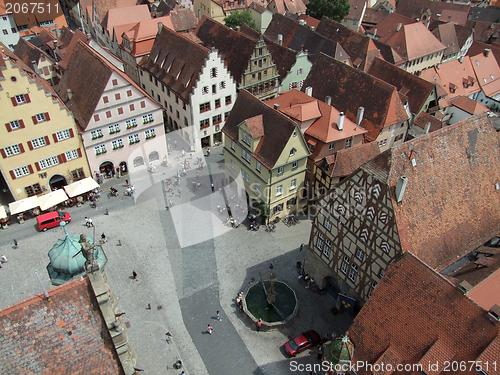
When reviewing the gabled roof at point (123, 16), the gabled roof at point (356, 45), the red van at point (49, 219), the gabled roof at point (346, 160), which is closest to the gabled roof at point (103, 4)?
the gabled roof at point (123, 16)

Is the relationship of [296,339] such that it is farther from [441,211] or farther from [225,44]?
[225,44]

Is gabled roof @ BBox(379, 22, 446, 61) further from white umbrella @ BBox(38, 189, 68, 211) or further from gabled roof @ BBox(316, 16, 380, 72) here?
white umbrella @ BBox(38, 189, 68, 211)

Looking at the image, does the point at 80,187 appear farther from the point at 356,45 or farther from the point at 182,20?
the point at 356,45

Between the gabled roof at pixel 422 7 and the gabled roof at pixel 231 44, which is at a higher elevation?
the gabled roof at pixel 231 44

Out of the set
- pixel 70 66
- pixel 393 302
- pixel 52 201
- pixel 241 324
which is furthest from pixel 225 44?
pixel 393 302

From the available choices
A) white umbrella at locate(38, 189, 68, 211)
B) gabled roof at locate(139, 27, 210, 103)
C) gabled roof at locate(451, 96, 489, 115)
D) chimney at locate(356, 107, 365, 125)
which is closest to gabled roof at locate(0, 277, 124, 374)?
white umbrella at locate(38, 189, 68, 211)

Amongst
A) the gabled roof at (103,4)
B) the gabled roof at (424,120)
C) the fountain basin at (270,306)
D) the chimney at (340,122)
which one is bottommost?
the fountain basin at (270,306)

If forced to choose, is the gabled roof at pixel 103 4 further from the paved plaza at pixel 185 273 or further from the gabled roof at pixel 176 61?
the paved plaza at pixel 185 273
